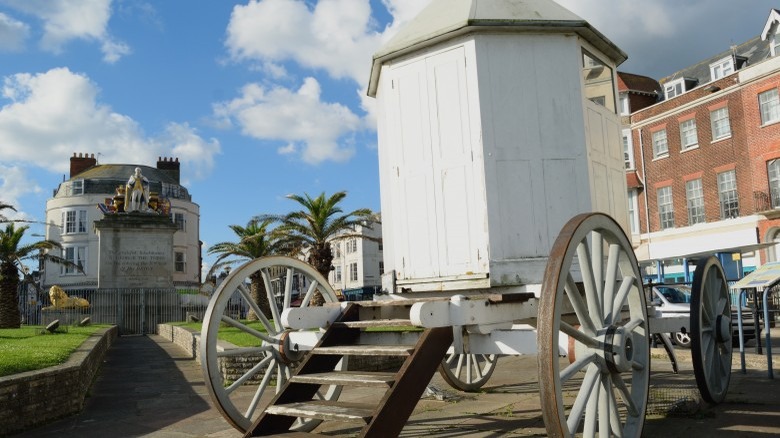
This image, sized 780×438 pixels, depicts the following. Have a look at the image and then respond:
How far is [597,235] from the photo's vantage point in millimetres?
4258

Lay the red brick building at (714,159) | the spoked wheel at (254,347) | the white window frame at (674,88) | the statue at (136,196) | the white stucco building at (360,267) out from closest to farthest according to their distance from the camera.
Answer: the spoked wheel at (254,347) < the red brick building at (714,159) < the statue at (136,196) < the white window frame at (674,88) < the white stucco building at (360,267)

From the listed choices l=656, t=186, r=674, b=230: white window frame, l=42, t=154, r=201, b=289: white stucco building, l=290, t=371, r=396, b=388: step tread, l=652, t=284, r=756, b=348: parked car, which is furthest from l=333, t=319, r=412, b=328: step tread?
l=42, t=154, r=201, b=289: white stucco building

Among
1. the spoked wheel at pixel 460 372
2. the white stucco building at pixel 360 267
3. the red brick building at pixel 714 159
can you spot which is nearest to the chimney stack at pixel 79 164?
the white stucco building at pixel 360 267

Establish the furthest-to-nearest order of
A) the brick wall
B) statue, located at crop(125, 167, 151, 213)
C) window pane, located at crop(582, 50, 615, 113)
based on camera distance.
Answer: statue, located at crop(125, 167, 151, 213) → the brick wall → window pane, located at crop(582, 50, 615, 113)

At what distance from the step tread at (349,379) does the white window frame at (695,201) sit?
2975 centimetres

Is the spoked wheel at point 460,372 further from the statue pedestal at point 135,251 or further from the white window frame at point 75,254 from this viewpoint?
the white window frame at point 75,254

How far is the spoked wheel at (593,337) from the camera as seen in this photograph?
3.27m

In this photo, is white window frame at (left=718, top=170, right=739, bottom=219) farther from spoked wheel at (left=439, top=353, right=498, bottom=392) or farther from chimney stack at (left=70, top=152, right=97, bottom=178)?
chimney stack at (left=70, top=152, right=97, bottom=178)

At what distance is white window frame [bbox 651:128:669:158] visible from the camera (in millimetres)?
31750

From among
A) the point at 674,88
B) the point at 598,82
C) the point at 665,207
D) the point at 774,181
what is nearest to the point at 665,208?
the point at 665,207

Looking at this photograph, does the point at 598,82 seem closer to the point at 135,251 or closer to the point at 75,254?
the point at 135,251

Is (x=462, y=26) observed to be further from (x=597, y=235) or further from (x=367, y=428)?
(x=367, y=428)

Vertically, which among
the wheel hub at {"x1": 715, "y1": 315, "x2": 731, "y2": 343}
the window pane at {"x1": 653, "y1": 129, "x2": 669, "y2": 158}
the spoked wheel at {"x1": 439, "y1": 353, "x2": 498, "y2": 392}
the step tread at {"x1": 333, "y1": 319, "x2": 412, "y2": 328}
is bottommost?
the spoked wheel at {"x1": 439, "y1": 353, "x2": 498, "y2": 392}

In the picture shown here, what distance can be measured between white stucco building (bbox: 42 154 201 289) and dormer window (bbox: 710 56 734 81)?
40003mm
